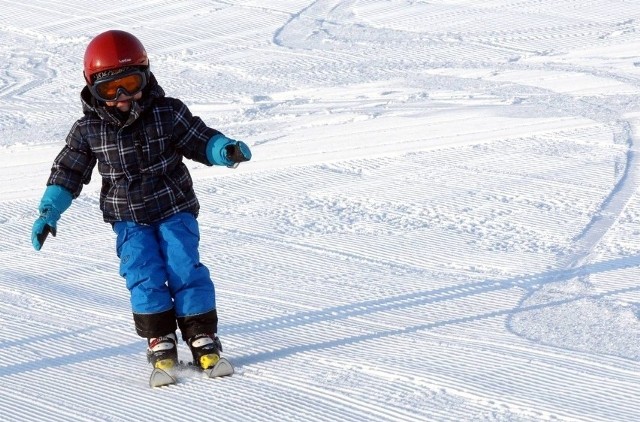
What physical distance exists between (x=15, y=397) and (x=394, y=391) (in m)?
1.18

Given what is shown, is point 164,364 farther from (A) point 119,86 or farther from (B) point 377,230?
(B) point 377,230

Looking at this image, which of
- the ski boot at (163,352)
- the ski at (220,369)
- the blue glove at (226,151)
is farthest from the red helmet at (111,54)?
the ski at (220,369)

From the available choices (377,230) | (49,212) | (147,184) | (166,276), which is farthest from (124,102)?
(377,230)

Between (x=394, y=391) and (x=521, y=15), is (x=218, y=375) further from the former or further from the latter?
(x=521, y=15)

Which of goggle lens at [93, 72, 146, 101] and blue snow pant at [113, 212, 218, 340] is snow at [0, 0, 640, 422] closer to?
blue snow pant at [113, 212, 218, 340]

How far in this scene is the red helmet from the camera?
3641 mm

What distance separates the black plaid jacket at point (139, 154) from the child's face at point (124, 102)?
0.02 m

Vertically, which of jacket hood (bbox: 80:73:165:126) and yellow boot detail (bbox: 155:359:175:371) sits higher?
jacket hood (bbox: 80:73:165:126)

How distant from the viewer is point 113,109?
3.71 meters

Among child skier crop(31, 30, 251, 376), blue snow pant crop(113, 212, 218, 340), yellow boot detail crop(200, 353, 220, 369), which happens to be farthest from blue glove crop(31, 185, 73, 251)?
yellow boot detail crop(200, 353, 220, 369)

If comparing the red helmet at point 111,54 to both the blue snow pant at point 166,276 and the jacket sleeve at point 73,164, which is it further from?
the blue snow pant at point 166,276

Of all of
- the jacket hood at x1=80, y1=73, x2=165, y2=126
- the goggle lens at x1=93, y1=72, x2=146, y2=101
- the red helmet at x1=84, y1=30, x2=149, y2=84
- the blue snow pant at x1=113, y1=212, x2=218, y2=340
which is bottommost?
the blue snow pant at x1=113, y1=212, x2=218, y2=340

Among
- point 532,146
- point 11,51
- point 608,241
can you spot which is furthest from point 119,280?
point 11,51

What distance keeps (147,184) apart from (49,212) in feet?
1.09
